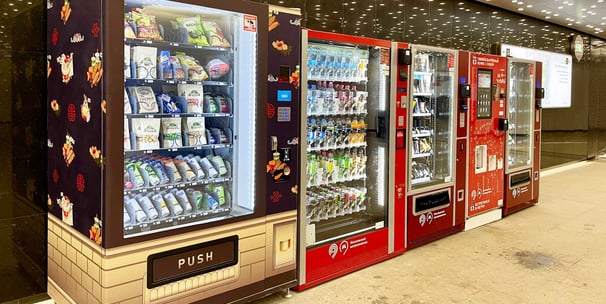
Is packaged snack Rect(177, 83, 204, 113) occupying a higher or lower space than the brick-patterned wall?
higher

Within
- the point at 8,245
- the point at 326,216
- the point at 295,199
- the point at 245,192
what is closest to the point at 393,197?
the point at 326,216

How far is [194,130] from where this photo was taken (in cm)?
319

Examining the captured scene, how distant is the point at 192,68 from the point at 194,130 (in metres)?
0.40

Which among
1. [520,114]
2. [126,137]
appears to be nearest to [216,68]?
[126,137]

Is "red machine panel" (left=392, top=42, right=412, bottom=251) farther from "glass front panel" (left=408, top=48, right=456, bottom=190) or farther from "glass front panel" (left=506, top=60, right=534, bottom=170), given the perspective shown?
"glass front panel" (left=506, top=60, right=534, bottom=170)

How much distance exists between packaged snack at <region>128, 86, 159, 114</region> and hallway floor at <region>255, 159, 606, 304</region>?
5.24 feet

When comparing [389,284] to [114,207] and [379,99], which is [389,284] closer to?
[379,99]

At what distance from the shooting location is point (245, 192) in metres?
3.32

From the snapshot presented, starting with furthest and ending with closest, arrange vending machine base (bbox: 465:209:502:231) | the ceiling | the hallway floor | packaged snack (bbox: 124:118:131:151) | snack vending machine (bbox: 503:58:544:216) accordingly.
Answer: the ceiling
snack vending machine (bbox: 503:58:544:216)
vending machine base (bbox: 465:209:502:231)
the hallway floor
packaged snack (bbox: 124:118:131:151)

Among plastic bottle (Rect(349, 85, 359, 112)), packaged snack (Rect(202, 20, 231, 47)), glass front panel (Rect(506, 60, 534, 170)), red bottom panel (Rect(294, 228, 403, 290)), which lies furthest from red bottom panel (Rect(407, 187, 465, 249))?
packaged snack (Rect(202, 20, 231, 47))

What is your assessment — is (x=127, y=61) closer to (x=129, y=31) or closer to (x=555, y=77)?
(x=129, y=31)

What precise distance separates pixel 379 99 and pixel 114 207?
260cm

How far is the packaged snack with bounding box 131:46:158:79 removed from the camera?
2.84 meters

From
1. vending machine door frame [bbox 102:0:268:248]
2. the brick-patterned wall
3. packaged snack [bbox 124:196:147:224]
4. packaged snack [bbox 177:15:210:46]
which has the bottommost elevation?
the brick-patterned wall
